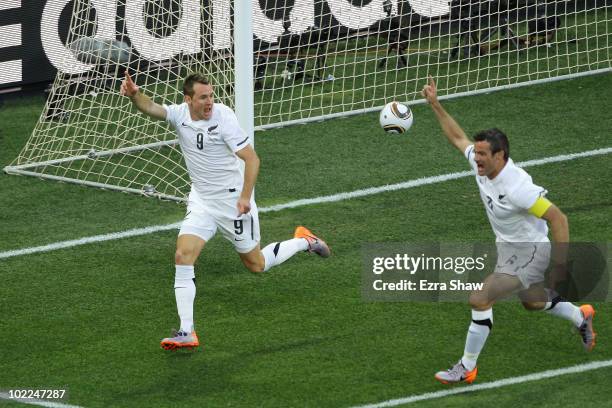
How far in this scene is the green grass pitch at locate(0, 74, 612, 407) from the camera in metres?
9.23

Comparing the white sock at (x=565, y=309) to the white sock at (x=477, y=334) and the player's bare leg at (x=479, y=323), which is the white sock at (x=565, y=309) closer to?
the player's bare leg at (x=479, y=323)

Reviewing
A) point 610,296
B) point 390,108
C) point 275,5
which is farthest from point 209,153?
point 275,5

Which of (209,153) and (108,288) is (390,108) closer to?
(209,153)

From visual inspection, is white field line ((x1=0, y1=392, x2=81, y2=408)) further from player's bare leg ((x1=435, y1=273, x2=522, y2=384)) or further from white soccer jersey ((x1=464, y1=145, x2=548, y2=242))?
white soccer jersey ((x1=464, y1=145, x2=548, y2=242))

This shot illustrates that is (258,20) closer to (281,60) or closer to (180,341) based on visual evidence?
(281,60)

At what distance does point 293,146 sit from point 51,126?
2.84m

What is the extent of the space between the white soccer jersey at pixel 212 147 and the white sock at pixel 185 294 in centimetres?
68

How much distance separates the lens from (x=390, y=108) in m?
10.6

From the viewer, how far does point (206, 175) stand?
10.2 m

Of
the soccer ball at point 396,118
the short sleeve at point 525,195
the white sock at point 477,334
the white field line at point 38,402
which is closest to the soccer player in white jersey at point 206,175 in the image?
the white field line at point 38,402

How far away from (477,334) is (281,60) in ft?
25.5

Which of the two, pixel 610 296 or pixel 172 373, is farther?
pixel 610 296

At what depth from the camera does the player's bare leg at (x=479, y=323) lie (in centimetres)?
900

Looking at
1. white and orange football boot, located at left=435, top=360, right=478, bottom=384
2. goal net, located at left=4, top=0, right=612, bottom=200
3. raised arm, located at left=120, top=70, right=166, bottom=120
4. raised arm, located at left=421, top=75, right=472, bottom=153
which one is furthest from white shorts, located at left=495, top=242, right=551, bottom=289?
goal net, located at left=4, top=0, right=612, bottom=200
